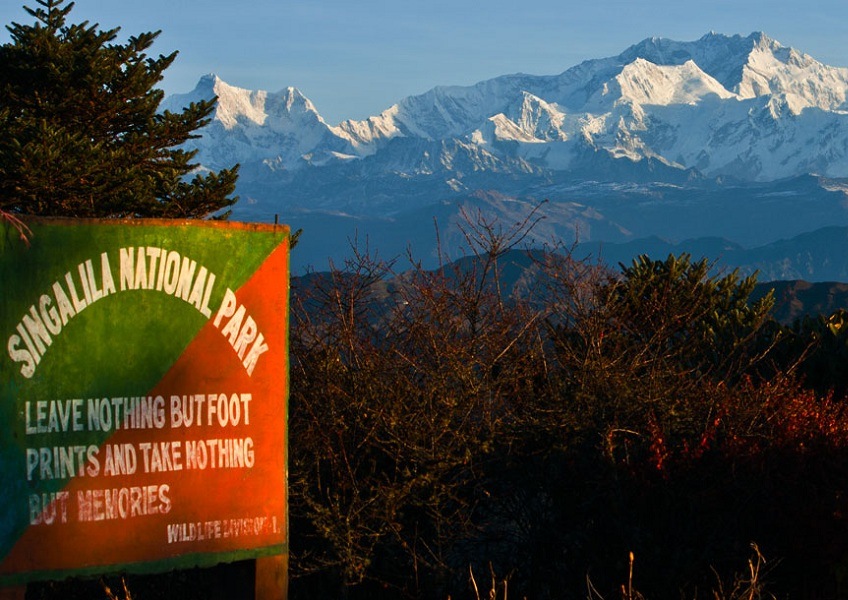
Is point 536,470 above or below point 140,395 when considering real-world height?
below

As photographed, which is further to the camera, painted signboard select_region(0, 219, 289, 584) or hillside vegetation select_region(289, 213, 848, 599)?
hillside vegetation select_region(289, 213, 848, 599)

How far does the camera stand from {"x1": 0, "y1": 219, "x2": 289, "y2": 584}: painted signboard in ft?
13.3

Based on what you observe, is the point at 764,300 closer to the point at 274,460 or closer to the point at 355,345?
the point at 355,345

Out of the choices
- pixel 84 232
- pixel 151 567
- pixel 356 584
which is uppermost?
pixel 84 232

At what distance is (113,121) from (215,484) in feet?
37.6

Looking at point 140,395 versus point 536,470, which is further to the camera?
point 536,470

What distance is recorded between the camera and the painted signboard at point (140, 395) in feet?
13.3

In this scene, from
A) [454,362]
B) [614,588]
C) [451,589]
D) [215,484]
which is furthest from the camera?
[454,362]

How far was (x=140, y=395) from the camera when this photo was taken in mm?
4273

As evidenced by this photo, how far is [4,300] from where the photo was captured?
13.3 feet

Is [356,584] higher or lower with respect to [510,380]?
lower

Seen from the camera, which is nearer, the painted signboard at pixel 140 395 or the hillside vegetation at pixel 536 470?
the painted signboard at pixel 140 395

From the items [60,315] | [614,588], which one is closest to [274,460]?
[60,315]

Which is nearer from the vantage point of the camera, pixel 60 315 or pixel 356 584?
pixel 60 315
